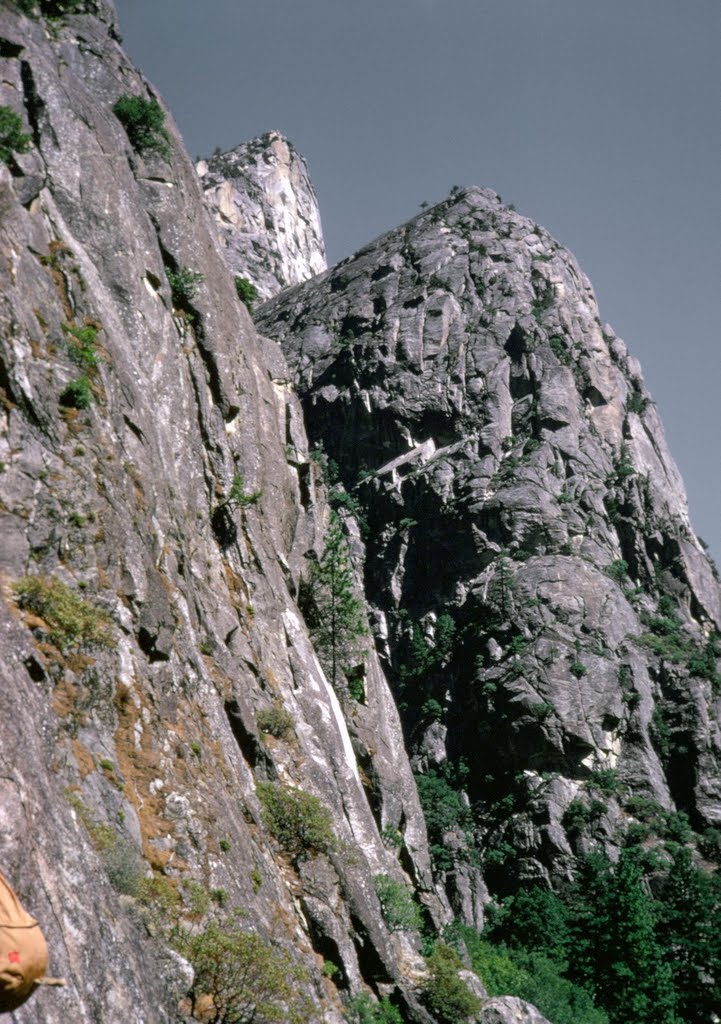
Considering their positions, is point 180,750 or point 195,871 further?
point 180,750

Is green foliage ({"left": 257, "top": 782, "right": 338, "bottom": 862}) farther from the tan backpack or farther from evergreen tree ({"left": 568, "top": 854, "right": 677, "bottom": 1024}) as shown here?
evergreen tree ({"left": 568, "top": 854, "right": 677, "bottom": 1024})

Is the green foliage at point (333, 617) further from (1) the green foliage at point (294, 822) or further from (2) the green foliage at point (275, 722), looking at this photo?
(1) the green foliage at point (294, 822)

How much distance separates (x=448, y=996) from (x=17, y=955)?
71.9ft

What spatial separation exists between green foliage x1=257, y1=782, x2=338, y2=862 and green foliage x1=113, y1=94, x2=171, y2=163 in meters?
23.5

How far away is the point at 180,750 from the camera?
48.0 ft

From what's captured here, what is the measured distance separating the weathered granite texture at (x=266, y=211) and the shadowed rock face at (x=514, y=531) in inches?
838

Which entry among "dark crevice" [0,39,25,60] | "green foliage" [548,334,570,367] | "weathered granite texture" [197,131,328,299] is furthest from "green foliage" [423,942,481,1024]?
"weathered granite texture" [197,131,328,299]

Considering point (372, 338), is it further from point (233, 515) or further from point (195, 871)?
point (195, 871)

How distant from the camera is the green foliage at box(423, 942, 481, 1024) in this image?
22156mm

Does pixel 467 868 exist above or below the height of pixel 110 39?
below

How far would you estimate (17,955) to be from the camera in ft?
15.1

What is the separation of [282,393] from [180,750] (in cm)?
2423

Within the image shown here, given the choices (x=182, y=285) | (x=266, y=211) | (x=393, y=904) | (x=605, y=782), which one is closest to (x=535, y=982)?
(x=605, y=782)

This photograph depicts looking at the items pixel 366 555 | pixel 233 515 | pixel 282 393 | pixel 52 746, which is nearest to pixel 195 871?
pixel 52 746
